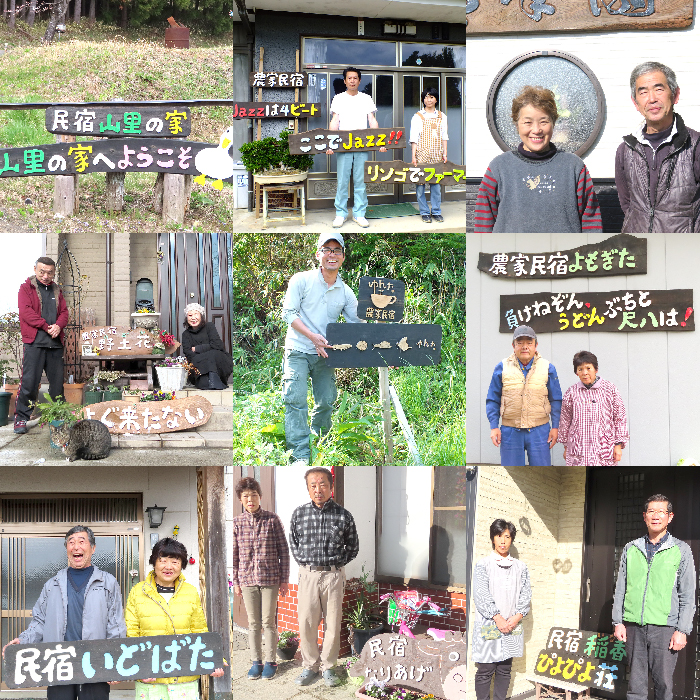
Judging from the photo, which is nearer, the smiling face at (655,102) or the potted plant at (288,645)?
the smiling face at (655,102)

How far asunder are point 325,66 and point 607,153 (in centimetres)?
223

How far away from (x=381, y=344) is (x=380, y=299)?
0.31 meters

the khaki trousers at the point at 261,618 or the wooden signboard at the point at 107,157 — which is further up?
the wooden signboard at the point at 107,157

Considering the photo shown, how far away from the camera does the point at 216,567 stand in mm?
5926

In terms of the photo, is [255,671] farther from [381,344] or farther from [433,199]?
[433,199]

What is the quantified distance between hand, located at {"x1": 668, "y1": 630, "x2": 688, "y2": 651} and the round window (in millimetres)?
3533

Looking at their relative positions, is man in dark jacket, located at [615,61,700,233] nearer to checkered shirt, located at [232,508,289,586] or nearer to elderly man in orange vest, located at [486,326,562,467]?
elderly man in orange vest, located at [486,326,562,467]

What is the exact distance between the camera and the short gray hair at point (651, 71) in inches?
217

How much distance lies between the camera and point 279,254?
5.76m

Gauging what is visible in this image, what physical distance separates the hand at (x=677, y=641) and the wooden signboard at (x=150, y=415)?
367cm

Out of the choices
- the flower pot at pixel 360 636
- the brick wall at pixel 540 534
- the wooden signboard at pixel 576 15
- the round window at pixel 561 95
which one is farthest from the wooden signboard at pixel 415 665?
the wooden signboard at pixel 576 15

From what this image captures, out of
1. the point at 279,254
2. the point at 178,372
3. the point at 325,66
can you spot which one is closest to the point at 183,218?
the point at 279,254

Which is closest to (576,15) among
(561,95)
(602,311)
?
(561,95)

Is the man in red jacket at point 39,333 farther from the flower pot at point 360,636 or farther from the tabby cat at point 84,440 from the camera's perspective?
the flower pot at point 360,636
